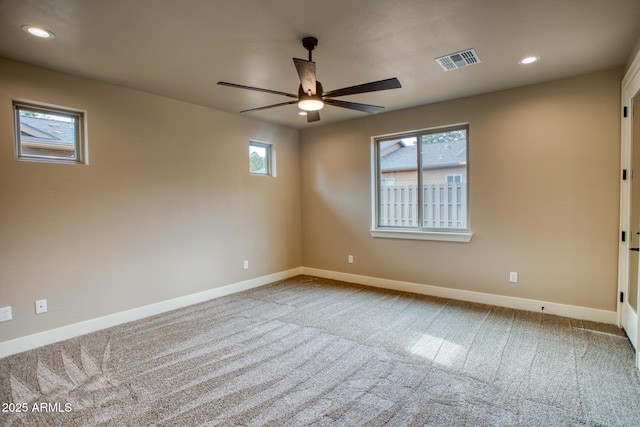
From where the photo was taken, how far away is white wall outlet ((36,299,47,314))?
9.82 feet

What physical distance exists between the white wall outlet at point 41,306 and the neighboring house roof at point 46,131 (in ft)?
4.97

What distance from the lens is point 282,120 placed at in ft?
16.7

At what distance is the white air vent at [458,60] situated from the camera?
2.85m

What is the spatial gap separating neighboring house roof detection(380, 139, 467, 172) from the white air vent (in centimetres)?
134

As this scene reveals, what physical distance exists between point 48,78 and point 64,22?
1099 mm

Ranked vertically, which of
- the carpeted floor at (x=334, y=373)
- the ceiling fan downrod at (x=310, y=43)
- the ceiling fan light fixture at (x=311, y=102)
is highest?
the ceiling fan downrod at (x=310, y=43)

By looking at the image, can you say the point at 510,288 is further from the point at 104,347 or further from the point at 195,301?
the point at 104,347

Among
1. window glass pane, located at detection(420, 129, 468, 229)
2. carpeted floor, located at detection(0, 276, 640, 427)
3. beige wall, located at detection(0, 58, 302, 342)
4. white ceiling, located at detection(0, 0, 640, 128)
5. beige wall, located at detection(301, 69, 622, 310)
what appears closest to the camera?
carpeted floor, located at detection(0, 276, 640, 427)

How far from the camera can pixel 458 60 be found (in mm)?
2986

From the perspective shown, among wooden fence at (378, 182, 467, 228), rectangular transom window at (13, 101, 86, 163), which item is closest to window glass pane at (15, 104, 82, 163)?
rectangular transom window at (13, 101, 86, 163)

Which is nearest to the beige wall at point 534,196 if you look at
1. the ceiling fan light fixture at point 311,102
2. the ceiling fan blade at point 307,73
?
the ceiling fan light fixture at point 311,102

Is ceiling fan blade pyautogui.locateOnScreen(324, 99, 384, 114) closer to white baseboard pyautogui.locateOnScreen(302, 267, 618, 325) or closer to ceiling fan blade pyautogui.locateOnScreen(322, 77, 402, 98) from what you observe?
ceiling fan blade pyautogui.locateOnScreen(322, 77, 402, 98)

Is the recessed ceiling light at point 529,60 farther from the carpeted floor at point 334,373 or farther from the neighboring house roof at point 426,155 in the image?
the carpeted floor at point 334,373

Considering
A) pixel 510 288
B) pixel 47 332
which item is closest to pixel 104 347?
pixel 47 332
